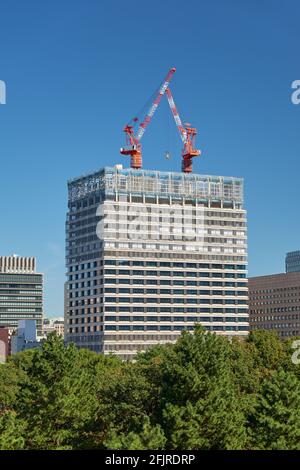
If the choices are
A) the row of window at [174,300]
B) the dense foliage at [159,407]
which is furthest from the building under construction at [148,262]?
the dense foliage at [159,407]

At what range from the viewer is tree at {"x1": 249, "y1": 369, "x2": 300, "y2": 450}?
57.9m

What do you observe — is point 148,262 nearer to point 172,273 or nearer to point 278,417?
point 172,273

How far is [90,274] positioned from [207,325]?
31.0 metres

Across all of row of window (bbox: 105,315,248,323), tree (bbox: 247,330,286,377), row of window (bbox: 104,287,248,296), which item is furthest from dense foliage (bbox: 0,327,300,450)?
row of window (bbox: 104,287,248,296)

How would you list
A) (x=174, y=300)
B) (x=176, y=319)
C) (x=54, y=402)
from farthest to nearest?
(x=174, y=300)
(x=176, y=319)
(x=54, y=402)

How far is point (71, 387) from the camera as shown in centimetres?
7188

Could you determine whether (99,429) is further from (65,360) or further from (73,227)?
(73,227)

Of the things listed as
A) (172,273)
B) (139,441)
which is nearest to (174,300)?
(172,273)

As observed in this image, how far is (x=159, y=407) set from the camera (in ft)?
208

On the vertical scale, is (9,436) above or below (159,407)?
below

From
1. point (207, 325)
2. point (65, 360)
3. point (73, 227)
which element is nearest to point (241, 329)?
point (207, 325)

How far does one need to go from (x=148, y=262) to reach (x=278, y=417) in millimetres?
129874
